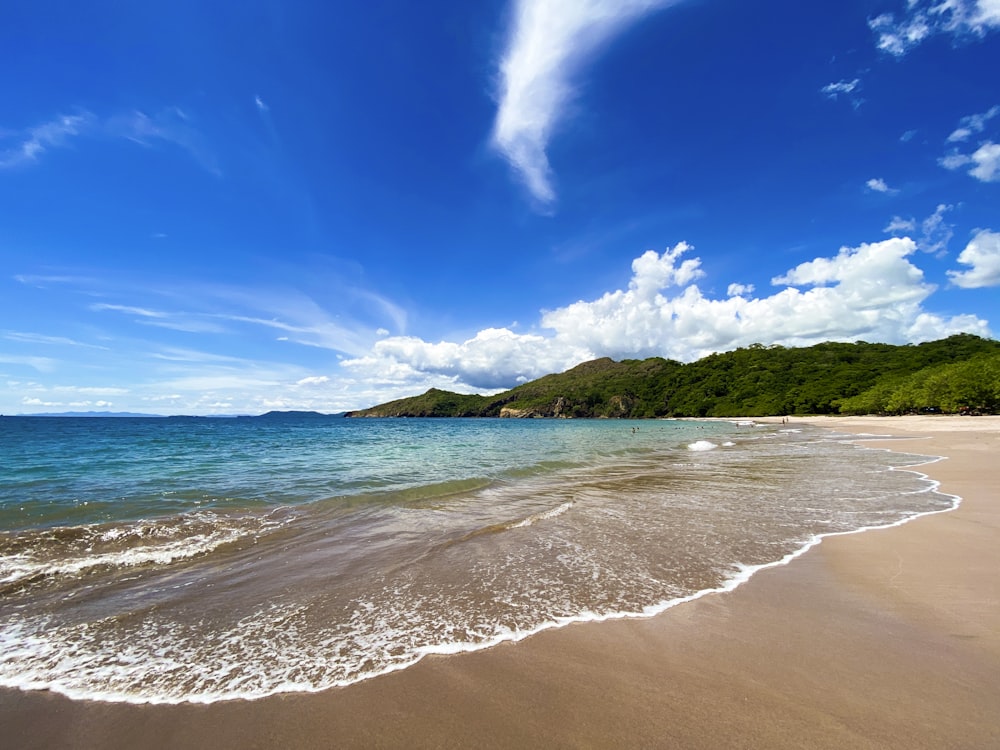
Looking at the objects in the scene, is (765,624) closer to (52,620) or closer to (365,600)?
(365,600)

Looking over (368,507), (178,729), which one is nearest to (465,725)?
(178,729)

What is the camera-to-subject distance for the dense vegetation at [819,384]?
66.9 meters

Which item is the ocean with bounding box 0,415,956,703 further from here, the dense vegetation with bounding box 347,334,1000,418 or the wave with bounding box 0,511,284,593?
the dense vegetation with bounding box 347,334,1000,418

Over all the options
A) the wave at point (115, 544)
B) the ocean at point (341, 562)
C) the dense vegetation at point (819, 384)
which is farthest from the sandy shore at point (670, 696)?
the dense vegetation at point (819, 384)

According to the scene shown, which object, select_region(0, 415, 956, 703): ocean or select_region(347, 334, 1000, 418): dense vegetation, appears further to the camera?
select_region(347, 334, 1000, 418): dense vegetation

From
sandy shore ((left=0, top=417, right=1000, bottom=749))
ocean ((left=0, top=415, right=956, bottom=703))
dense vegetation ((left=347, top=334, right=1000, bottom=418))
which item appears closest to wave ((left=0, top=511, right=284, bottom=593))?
ocean ((left=0, top=415, right=956, bottom=703))

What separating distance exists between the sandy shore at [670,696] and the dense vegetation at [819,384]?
83.1 m

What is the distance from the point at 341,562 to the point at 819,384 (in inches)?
5705

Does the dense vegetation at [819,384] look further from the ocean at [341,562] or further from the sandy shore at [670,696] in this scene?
the sandy shore at [670,696]

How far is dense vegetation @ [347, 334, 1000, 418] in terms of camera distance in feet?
219

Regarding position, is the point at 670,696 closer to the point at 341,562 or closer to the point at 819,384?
the point at 341,562

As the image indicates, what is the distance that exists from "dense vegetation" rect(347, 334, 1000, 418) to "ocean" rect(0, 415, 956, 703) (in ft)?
248

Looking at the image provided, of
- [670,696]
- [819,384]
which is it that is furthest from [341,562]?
[819,384]

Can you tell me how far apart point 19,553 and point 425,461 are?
56.0 ft
